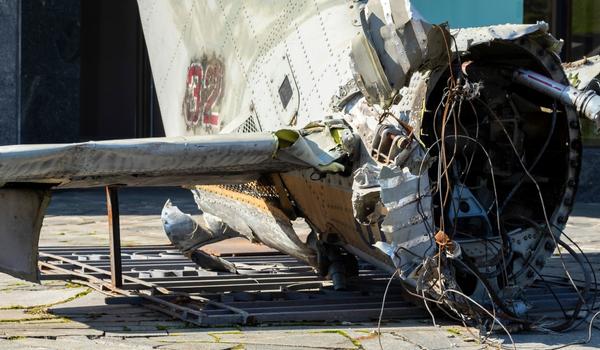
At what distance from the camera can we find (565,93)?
220 inches

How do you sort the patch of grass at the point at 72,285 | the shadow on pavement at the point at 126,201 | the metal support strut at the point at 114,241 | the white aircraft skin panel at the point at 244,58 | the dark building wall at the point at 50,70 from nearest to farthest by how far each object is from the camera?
the white aircraft skin panel at the point at 244,58
the metal support strut at the point at 114,241
the patch of grass at the point at 72,285
the shadow on pavement at the point at 126,201
the dark building wall at the point at 50,70

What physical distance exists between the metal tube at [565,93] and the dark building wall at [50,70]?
999cm

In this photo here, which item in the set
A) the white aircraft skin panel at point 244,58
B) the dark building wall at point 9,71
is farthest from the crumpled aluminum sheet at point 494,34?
the dark building wall at point 9,71

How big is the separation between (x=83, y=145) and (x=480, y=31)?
6.61 ft

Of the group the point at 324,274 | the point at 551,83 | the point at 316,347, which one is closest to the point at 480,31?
the point at 551,83

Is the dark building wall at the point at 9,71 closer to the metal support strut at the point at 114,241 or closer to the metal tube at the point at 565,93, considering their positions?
the metal support strut at the point at 114,241

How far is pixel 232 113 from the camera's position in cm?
747

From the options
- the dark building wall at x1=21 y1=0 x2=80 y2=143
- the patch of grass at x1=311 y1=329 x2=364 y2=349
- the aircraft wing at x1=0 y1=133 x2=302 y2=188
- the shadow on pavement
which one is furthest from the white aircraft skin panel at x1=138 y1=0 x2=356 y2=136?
the dark building wall at x1=21 y1=0 x2=80 y2=143

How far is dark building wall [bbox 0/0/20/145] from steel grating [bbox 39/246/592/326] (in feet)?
19.8

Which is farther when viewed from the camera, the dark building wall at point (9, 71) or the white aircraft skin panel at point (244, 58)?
the dark building wall at point (9, 71)

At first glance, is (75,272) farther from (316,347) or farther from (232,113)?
(316,347)

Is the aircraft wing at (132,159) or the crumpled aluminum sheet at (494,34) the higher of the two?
Answer: the crumpled aluminum sheet at (494,34)

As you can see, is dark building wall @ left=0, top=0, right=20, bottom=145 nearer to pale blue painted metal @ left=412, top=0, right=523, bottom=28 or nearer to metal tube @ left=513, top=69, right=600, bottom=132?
pale blue painted metal @ left=412, top=0, right=523, bottom=28

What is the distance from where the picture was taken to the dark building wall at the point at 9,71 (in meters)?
14.6
